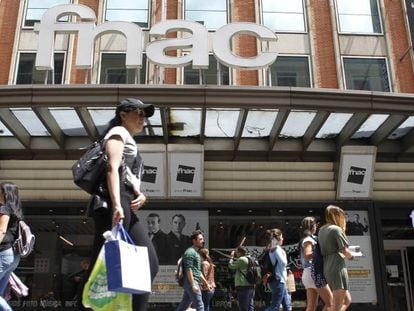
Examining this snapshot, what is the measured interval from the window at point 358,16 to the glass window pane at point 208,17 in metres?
3.77

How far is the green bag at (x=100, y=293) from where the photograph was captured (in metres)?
2.94

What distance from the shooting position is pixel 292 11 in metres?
15.9

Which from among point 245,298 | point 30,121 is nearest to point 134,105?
point 245,298

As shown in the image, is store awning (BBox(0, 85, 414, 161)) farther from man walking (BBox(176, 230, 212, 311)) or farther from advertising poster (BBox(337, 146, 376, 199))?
man walking (BBox(176, 230, 212, 311))

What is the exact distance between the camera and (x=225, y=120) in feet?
41.5

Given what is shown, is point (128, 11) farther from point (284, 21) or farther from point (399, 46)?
point (399, 46)

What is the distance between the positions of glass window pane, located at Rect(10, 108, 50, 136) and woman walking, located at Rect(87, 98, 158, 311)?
8.83 metres

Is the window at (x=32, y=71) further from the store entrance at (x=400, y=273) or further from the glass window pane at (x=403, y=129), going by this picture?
the store entrance at (x=400, y=273)

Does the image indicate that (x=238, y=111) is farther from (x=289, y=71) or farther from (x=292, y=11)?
(x=292, y=11)

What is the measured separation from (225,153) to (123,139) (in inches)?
416

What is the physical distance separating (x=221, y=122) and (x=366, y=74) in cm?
546

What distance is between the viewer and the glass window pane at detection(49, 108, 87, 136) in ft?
39.0

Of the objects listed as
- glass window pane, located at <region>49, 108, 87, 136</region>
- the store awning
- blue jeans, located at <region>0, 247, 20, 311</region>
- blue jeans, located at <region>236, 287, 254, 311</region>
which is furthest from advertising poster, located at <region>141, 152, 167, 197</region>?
blue jeans, located at <region>0, 247, 20, 311</region>

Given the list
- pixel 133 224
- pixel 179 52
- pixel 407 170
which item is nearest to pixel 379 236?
pixel 407 170
